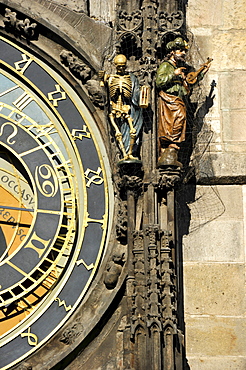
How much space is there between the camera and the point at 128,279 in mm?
7773

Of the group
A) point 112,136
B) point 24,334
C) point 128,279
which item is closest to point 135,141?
point 112,136

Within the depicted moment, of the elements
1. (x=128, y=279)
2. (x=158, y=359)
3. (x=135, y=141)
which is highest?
(x=135, y=141)

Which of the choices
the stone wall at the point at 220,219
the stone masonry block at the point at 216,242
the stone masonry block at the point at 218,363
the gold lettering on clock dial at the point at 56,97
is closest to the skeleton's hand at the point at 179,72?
the stone wall at the point at 220,219

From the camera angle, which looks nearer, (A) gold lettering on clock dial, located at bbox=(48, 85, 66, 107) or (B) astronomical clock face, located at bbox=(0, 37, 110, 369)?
(B) astronomical clock face, located at bbox=(0, 37, 110, 369)

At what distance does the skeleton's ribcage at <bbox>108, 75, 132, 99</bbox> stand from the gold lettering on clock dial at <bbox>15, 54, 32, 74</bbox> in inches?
27.5

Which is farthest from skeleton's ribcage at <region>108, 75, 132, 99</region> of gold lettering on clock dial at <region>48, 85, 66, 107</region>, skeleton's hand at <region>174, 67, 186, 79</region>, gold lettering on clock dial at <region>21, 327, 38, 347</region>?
gold lettering on clock dial at <region>21, 327, 38, 347</region>

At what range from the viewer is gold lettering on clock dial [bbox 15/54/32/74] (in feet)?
27.8

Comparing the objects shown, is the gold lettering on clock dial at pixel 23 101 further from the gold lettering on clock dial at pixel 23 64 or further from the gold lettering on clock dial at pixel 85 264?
the gold lettering on clock dial at pixel 85 264

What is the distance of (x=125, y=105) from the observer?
811 cm

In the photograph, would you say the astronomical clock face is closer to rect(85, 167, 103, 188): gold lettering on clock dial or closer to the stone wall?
rect(85, 167, 103, 188): gold lettering on clock dial

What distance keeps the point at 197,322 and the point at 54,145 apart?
5.11 feet

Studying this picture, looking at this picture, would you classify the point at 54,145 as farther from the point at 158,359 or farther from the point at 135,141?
the point at 158,359

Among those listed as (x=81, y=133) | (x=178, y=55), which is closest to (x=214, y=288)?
(x=81, y=133)

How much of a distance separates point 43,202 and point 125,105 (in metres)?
0.86
